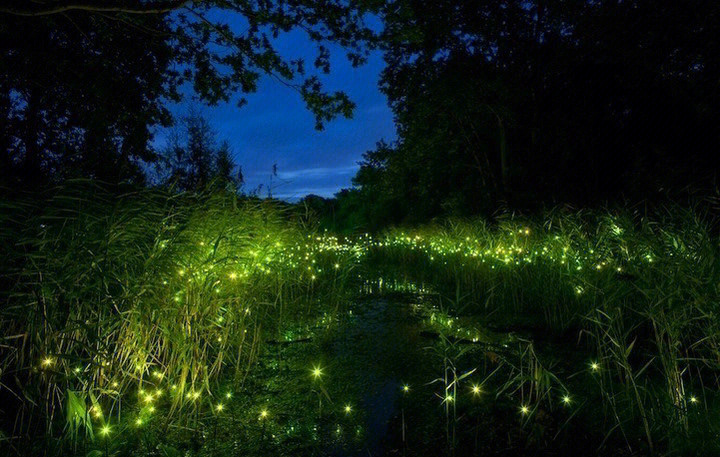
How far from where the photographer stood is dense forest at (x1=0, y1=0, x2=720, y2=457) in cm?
265

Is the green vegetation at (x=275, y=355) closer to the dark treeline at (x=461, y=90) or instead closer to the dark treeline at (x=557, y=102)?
the dark treeline at (x=461, y=90)

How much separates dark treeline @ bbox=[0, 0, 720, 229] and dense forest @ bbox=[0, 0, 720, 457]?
0.21 feet

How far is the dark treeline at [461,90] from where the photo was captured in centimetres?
705

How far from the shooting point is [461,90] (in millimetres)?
12445

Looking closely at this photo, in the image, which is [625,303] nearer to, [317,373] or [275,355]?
[317,373]

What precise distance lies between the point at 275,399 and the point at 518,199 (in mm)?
11976

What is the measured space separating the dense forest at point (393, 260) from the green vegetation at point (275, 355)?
0.03 metres

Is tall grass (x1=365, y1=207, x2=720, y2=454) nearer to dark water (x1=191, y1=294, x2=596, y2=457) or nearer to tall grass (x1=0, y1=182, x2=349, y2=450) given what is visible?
dark water (x1=191, y1=294, x2=596, y2=457)

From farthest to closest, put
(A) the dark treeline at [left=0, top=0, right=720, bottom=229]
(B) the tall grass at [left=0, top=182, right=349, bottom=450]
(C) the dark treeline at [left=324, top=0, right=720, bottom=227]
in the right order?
(C) the dark treeline at [left=324, top=0, right=720, bottom=227] → (A) the dark treeline at [left=0, top=0, right=720, bottom=229] → (B) the tall grass at [left=0, top=182, right=349, bottom=450]

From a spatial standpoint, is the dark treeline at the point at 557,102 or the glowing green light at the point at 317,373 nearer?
the glowing green light at the point at 317,373

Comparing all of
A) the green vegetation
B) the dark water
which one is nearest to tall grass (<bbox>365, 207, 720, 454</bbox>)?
the green vegetation

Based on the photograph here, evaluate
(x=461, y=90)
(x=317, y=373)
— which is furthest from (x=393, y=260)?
(x=317, y=373)

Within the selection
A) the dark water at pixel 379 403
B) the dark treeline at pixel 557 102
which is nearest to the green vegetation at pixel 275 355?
the dark water at pixel 379 403

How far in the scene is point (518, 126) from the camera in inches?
547
